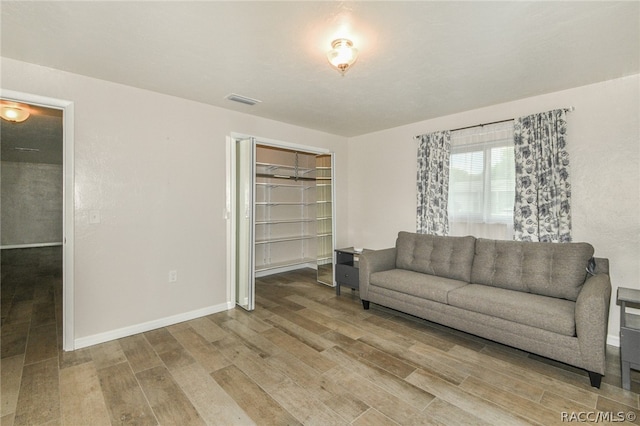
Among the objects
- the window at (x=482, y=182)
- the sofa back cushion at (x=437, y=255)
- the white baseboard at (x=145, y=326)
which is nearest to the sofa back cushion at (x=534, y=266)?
the sofa back cushion at (x=437, y=255)

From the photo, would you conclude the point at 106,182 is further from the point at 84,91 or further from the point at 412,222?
the point at 412,222

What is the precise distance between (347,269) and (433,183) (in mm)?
1728

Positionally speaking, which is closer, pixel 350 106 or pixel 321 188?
pixel 350 106

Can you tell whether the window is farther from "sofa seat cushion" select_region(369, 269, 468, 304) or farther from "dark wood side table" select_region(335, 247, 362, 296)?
"dark wood side table" select_region(335, 247, 362, 296)

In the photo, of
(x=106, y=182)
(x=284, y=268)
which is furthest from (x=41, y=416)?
(x=284, y=268)

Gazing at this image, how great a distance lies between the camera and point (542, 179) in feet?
10.6

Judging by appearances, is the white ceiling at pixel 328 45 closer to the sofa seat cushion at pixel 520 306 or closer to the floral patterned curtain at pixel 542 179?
the floral patterned curtain at pixel 542 179

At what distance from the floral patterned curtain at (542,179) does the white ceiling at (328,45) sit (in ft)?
1.23

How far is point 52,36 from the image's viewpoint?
213 centimetres

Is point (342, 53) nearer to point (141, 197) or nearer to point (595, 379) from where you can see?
point (141, 197)

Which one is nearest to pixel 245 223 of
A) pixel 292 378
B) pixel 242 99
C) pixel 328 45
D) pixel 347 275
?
pixel 242 99

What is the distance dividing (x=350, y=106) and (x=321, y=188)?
6.09ft

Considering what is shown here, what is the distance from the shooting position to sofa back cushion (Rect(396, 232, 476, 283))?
11.2ft

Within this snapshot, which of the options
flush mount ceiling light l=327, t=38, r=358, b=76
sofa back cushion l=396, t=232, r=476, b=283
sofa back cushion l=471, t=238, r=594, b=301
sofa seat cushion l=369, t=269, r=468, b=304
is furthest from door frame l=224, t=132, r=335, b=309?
sofa back cushion l=471, t=238, r=594, b=301
